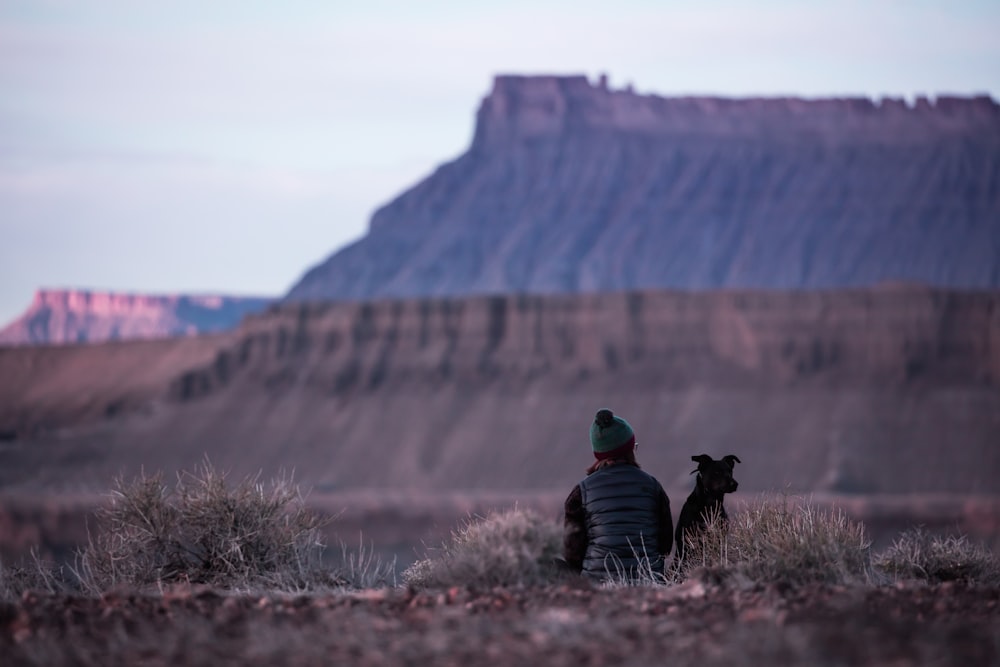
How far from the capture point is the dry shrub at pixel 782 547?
28.8 feet

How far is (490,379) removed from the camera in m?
75.4

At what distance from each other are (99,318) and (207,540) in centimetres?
16893

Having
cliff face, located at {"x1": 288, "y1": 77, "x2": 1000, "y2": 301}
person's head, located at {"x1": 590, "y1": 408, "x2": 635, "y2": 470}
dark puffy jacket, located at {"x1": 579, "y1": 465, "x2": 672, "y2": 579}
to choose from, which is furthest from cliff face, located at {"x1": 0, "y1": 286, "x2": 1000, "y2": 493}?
person's head, located at {"x1": 590, "y1": 408, "x2": 635, "y2": 470}

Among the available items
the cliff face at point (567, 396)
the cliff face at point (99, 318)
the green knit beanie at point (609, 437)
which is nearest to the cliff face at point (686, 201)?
the cliff face at point (99, 318)

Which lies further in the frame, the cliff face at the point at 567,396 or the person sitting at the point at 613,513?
the cliff face at the point at 567,396

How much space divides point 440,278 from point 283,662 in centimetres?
12404

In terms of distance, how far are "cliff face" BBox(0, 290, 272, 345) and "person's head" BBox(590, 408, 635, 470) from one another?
167 m

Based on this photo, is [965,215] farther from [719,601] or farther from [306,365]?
[719,601]

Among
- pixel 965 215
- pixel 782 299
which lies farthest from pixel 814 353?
pixel 965 215

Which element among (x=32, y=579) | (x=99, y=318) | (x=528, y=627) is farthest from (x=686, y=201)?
(x=528, y=627)

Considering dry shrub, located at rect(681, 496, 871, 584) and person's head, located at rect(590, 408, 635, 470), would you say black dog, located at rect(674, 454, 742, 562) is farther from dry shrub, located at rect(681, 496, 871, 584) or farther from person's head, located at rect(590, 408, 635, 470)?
person's head, located at rect(590, 408, 635, 470)

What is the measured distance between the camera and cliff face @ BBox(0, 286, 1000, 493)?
209 feet

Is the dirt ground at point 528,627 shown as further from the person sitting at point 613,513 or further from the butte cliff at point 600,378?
the butte cliff at point 600,378

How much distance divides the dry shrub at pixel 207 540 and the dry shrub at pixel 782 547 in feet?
8.23
